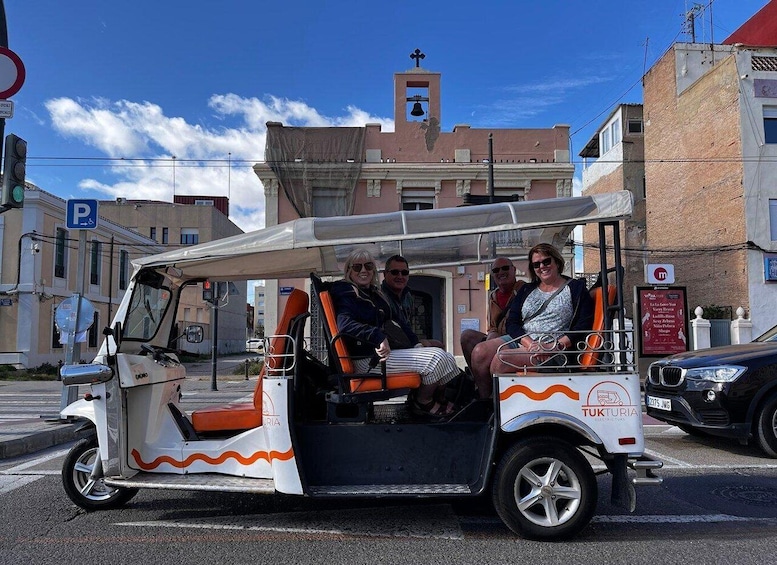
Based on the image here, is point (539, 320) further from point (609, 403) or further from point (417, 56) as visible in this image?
point (417, 56)

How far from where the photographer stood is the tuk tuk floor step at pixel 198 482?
4.09 metres

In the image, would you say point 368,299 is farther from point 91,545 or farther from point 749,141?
point 749,141

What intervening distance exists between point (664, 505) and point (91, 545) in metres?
4.31

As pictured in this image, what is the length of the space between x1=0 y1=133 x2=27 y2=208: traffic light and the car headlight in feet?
27.6

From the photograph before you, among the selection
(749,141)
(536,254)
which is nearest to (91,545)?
(536,254)

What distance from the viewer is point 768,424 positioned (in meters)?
6.49

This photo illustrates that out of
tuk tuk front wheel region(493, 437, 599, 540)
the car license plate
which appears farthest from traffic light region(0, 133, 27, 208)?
the car license plate

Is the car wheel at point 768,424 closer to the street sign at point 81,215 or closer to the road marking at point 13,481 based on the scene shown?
the road marking at point 13,481

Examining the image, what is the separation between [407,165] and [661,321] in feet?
32.9

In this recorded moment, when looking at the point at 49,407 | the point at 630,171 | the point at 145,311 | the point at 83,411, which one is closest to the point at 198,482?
the point at 83,411

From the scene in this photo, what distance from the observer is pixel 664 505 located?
4.82m

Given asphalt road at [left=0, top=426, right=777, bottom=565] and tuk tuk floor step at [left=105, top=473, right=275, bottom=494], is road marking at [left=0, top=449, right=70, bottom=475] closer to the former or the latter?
asphalt road at [left=0, top=426, right=777, bottom=565]

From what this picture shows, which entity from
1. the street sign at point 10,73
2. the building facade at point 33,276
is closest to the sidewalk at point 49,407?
the street sign at point 10,73

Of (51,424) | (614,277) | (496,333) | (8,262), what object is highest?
(8,262)
